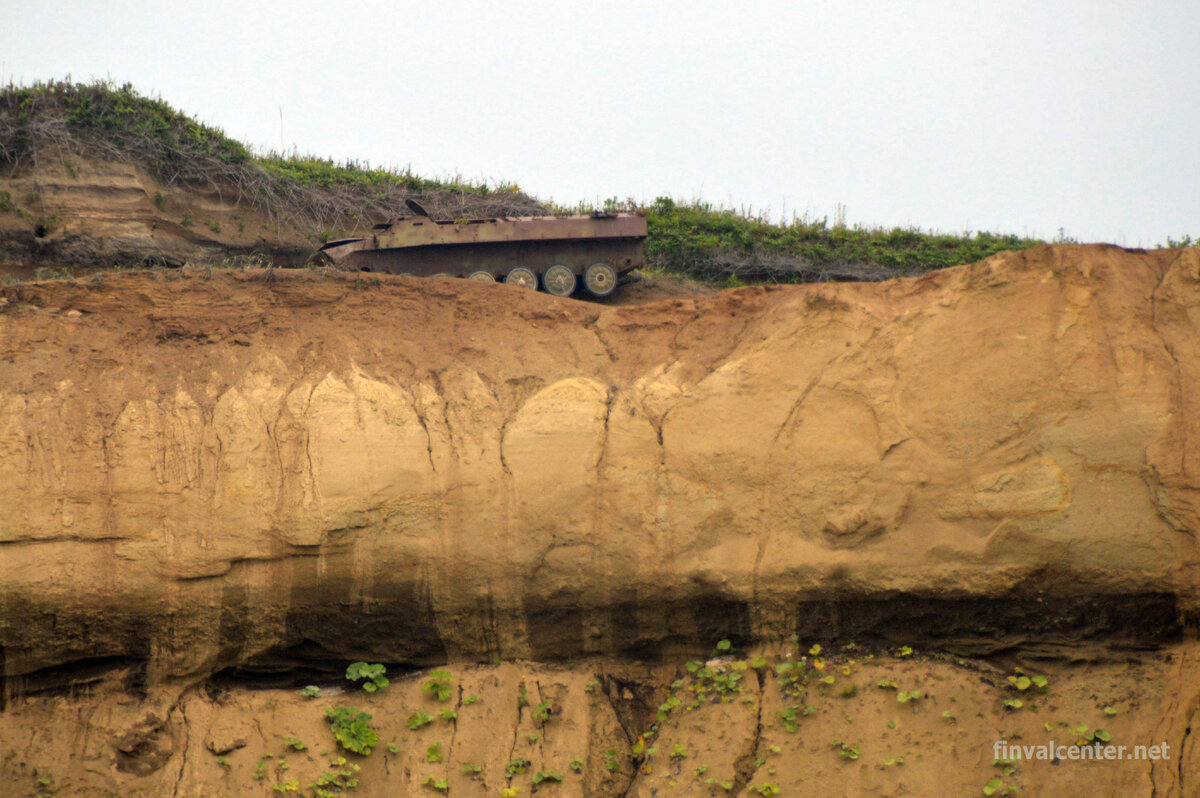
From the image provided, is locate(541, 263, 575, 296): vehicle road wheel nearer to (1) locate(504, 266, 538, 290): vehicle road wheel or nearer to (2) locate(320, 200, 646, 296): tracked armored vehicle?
(2) locate(320, 200, 646, 296): tracked armored vehicle

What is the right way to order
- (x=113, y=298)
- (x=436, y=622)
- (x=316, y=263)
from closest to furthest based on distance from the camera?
1. (x=436, y=622)
2. (x=113, y=298)
3. (x=316, y=263)

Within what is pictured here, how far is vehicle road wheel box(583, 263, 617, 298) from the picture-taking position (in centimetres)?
1377

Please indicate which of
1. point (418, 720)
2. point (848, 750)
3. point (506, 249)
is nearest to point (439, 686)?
point (418, 720)

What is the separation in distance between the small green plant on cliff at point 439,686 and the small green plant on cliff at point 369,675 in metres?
0.31

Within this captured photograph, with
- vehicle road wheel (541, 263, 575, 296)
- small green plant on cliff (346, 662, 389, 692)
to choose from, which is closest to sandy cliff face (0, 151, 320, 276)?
vehicle road wheel (541, 263, 575, 296)

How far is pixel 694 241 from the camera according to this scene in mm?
16438

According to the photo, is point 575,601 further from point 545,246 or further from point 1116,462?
point 545,246

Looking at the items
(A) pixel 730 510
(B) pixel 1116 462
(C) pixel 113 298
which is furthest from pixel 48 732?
(B) pixel 1116 462

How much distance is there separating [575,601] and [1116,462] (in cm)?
378

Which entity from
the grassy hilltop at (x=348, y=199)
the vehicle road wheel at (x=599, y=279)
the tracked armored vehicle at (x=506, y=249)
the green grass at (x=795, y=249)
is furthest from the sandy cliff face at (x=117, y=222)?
the green grass at (x=795, y=249)

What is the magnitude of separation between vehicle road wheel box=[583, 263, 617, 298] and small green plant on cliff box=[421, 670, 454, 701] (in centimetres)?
739

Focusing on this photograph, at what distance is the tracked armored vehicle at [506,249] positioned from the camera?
44.0 feet

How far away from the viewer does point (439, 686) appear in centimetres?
724

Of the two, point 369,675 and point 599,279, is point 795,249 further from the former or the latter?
point 369,675
